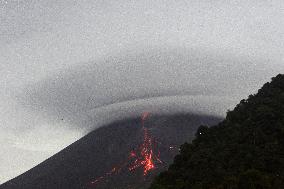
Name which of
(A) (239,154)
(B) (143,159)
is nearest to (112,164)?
(B) (143,159)

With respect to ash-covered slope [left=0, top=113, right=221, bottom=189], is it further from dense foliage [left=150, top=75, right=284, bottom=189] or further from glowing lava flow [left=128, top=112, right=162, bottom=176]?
dense foliage [left=150, top=75, right=284, bottom=189]

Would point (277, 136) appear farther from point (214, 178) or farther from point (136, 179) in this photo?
point (136, 179)

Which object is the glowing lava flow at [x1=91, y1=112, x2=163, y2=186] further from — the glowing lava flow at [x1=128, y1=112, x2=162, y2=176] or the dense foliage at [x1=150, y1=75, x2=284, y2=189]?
the dense foliage at [x1=150, y1=75, x2=284, y2=189]

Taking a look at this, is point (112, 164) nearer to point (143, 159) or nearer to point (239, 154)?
point (143, 159)

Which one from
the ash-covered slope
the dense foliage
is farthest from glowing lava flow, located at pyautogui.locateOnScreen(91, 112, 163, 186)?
the dense foliage

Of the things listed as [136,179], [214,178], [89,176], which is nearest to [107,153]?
[89,176]

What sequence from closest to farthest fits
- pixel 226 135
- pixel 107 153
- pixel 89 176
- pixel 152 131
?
pixel 226 135
pixel 89 176
pixel 107 153
pixel 152 131

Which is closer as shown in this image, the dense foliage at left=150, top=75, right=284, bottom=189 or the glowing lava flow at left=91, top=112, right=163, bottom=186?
the dense foliage at left=150, top=75, right=284, bottom=189
